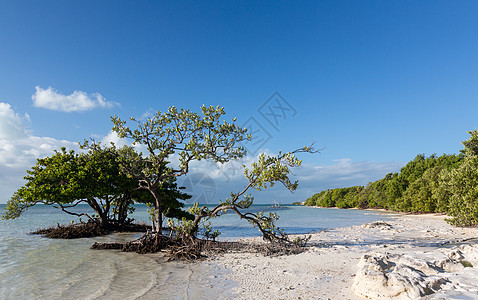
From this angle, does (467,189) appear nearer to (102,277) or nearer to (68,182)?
(102,277)

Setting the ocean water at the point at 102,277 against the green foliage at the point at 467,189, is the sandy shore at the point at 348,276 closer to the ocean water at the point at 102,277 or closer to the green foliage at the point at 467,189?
the ocean water at the point at 102,277

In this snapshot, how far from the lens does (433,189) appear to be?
41.0 meters

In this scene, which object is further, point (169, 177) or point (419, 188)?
point (419, 188)

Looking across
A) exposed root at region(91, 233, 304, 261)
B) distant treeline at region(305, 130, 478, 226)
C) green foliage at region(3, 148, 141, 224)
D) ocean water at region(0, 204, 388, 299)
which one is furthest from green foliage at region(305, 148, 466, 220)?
green foliage at region(3, 148, 141, 224)

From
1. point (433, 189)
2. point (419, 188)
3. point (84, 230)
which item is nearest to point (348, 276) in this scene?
point (84, 230)

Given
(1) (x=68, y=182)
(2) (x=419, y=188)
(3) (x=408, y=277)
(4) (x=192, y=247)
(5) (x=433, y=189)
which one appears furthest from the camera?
(2) (x=419, y=188)

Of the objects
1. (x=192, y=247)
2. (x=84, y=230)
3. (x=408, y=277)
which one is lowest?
(x=408, y=277)

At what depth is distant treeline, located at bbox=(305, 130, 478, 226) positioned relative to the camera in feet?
60.3

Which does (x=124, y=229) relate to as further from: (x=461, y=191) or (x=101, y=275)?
(x=461, y=191)

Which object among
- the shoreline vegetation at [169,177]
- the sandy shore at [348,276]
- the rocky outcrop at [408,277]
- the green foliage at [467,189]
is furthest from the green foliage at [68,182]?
the green foliage at [467,189]

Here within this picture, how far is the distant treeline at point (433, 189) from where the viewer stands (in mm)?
18391

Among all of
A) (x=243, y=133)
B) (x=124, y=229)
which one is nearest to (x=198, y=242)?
(x=243, y=133)

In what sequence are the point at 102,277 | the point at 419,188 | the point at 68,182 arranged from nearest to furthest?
the point at 102,277 < the point at 68,182 < the point at 419,188

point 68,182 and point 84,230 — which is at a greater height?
point 68,182
